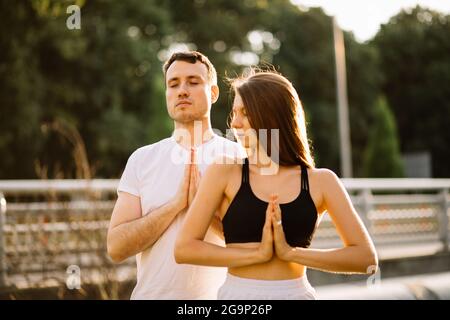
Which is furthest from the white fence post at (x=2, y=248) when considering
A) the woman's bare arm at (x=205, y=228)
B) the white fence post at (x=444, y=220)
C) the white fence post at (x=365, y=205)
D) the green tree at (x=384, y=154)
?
the green tree at (x=384, y=154)

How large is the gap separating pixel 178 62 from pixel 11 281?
3907mm

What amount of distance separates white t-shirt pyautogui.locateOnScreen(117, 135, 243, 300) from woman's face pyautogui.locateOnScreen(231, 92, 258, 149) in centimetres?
46

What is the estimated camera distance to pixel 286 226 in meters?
1.94

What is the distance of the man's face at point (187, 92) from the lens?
99.9 inches

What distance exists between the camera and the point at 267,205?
1.92 meters

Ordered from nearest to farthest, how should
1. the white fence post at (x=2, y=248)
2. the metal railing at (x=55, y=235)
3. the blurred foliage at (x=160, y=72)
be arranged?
the metal railing at (x=55, y=235) → the white fence post at (x=2, y=248) → the blurred foliage at (x=160, y=72)

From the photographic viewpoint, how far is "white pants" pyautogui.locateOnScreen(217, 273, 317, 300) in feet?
6.42

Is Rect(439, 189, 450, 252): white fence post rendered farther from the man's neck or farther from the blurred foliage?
the man's neck

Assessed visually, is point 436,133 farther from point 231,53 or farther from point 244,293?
point 244,293

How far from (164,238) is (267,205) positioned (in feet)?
1.96

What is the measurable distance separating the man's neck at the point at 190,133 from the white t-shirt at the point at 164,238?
57 mm

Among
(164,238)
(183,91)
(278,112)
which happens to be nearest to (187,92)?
(183,91)

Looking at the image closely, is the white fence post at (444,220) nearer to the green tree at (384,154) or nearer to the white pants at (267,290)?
the white pants at (267,290)

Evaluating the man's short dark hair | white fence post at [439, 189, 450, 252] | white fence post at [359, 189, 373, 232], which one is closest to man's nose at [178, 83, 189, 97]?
the man's short dark hair
